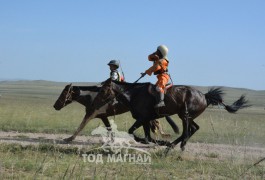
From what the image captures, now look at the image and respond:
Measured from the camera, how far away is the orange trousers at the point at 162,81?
41.7ft

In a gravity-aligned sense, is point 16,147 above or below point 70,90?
below

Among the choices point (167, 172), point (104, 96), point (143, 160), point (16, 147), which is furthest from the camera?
point (104, 96)

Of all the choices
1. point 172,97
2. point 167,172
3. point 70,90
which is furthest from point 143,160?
point 70,90

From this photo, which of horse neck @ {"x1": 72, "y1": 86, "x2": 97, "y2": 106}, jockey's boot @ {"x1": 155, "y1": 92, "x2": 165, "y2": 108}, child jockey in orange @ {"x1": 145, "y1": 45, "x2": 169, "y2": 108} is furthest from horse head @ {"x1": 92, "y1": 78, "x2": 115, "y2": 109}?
horse neck @ {"x1": 72, "y1": 86, "x2": 97, "y2": 106}

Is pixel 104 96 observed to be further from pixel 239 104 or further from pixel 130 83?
pixel 239 104

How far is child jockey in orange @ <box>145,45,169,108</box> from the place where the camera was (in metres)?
12.7

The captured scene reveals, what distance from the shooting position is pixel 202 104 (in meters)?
13.5

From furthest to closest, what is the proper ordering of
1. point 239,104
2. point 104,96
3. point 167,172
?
1. point 239,104
2. point 104,96
3. point 167,172

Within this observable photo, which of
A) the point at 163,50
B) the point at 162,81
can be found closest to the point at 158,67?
the point at 162,81

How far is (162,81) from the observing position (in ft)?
41.9

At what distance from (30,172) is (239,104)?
8.73m

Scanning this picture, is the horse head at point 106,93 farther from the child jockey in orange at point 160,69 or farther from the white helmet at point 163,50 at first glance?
the white helmet at point 163,50

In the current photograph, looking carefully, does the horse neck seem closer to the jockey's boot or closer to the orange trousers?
the orange trousers

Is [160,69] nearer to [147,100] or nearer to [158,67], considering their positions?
[158,67]
